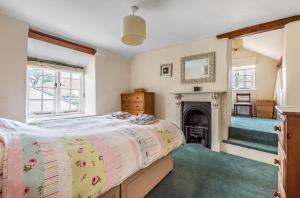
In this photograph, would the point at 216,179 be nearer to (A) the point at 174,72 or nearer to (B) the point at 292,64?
(B) the point at 292,64

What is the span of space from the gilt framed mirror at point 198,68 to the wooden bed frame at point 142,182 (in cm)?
208

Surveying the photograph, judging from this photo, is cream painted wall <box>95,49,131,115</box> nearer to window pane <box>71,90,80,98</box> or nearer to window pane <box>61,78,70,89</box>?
window pane <box>71,90,80,98</box>

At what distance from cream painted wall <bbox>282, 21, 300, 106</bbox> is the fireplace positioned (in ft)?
4.32

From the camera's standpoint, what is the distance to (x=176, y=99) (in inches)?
150

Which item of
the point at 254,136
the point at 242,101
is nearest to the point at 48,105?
the point at 254,136

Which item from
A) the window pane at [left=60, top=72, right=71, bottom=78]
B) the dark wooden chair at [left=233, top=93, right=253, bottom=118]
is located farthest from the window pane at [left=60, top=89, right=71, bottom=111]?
the dark wooden chair at [left=233, top=93, right=253, bottom=118]

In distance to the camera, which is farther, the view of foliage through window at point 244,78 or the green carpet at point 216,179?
the view of foliage through window at point 244,78

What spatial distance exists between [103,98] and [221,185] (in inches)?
127

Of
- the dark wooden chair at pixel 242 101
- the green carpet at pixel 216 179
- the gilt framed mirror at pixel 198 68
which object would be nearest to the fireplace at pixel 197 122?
the gilt framed mirror at pixel 198 68

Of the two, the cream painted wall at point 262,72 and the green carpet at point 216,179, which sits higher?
the cream painted wall at point 262,72

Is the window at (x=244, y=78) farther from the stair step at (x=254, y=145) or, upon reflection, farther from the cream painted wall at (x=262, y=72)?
the stair step at (x=254, y=145)

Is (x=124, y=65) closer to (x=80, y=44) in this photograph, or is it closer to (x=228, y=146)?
(x=80, y=44)

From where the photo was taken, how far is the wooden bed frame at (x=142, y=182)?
1360 millimetres

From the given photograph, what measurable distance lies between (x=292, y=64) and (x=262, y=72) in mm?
3214
